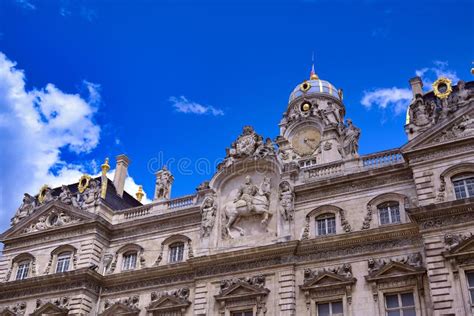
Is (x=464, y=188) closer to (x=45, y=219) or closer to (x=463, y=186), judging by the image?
(x=463, y=186)

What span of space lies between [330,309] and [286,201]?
6.84 m

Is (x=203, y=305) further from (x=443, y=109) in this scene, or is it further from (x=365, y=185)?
(x=443, y=109)

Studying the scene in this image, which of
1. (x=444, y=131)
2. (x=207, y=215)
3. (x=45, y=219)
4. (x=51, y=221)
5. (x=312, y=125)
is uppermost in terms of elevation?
(x=312, y=125)

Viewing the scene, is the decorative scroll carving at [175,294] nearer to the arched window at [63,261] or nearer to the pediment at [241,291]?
the pediment at [241,291]

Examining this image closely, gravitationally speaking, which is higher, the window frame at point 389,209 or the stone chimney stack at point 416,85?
the stone chimney stack at point 416,85

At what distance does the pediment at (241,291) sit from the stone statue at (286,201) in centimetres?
436

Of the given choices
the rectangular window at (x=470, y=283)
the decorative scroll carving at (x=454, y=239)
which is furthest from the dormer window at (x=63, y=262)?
the rectangular window at (x=470, y=283)

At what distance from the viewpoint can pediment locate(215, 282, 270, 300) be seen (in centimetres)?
3036

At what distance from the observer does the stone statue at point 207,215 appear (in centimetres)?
3447

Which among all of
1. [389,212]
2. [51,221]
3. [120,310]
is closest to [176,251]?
[120,310]

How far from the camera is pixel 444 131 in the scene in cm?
2989

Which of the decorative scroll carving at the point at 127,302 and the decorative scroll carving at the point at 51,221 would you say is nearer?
the decorative scroll carving at the point at 127,302

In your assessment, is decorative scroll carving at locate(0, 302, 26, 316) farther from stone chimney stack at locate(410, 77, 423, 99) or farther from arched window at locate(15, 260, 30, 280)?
stone chimney stack at locate(410, 77, 423, 99)

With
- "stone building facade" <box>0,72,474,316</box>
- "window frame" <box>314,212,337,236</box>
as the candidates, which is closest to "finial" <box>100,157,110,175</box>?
"stone building facade" <box>0,72,474,316</box>
